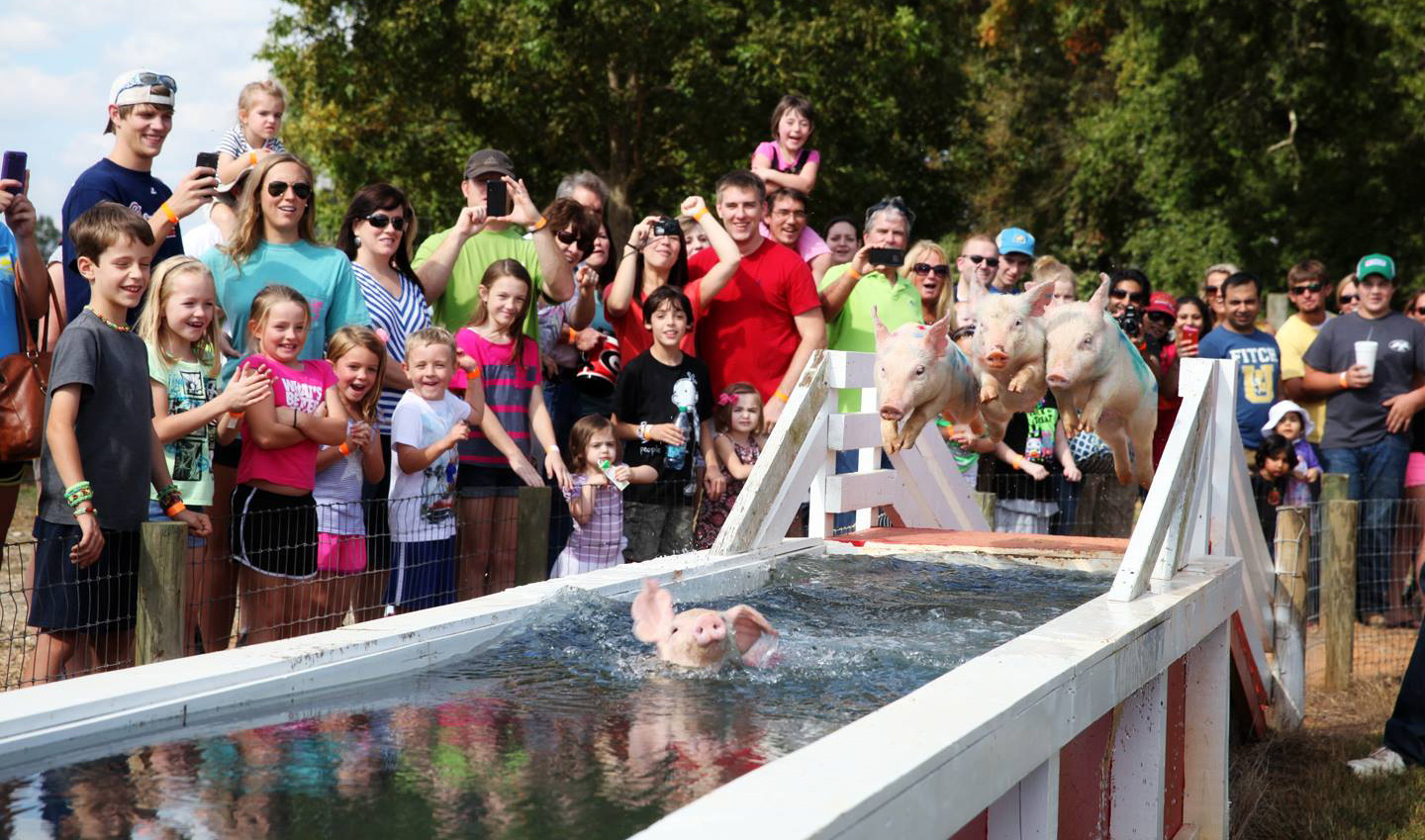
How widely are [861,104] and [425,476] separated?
1564cm

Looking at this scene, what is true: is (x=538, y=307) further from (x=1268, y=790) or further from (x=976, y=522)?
(x=1268, y=790)

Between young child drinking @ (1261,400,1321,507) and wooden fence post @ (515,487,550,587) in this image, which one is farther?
young child drinking @ (1261,400,1321,507)

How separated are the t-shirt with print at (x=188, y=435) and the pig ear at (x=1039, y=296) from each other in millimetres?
3266

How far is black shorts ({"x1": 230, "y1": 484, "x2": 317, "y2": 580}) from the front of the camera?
5.05 m

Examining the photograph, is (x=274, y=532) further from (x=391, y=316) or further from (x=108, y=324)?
(x=391, y=316)

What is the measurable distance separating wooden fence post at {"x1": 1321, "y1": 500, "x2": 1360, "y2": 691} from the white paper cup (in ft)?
4.34

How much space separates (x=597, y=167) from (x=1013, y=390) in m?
19.4

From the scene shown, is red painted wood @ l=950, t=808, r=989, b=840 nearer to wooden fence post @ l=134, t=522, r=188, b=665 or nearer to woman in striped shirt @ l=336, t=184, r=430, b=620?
wooden fence post @ l=134, t=522, r=188, b=665

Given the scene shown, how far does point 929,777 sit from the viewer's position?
246cm

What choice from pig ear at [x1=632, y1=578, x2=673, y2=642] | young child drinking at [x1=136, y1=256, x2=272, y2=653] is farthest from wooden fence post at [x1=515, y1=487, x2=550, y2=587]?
pig ear at [x1=632, y1=578, x2=673, y2=642]

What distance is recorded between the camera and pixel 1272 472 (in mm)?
8930

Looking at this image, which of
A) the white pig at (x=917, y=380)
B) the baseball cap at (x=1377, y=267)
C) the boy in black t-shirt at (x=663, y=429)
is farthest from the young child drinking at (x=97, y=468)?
the baseball cap at (x=1377, y=267)

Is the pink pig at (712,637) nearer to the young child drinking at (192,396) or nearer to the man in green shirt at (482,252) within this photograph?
the young child drinking at (192,396)

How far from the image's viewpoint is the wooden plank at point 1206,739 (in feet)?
16.0
